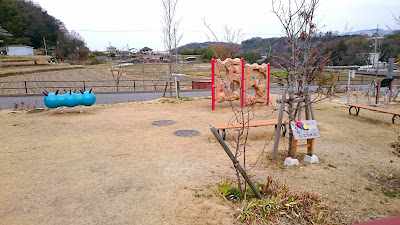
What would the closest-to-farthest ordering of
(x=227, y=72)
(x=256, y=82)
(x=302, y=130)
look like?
1. (x=302, y=130)
2. (x=227, y=72)
3. (x=256, y=82)

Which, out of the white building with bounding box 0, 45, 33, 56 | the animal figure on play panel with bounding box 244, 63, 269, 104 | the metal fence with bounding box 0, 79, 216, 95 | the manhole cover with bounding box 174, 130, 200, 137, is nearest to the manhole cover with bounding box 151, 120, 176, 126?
the manhole cover with bounding box 174, 130, 200, 137

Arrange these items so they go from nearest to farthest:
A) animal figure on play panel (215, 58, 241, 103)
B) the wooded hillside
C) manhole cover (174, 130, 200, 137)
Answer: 1. manhole cover (174, 130, 200, 137)
2. animal figure on play panel (215, 58, 241, 103)
3. the wooded hillside

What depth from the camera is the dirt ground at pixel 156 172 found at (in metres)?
3.32

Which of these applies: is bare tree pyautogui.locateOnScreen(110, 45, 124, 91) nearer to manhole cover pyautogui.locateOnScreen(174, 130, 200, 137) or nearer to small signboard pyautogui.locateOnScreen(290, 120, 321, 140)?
manhole cover pyautogui.locateOnScreen(174, 130, 200, 137)

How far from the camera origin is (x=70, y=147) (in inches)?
237

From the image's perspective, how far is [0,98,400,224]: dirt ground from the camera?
10.9 feet

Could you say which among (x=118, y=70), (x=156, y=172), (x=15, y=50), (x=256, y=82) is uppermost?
(x=15, y=50)

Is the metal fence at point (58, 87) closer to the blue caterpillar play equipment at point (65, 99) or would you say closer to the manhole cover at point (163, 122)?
the blue caterpillar play equipment at point (65, 99)

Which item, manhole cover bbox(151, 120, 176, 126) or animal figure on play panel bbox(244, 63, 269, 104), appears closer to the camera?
manhole cover bbox(151, 120, 176, 126)

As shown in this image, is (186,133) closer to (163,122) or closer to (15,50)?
(163,122)

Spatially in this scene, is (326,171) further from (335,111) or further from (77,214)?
(335,111)

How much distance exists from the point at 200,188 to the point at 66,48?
2565 inches

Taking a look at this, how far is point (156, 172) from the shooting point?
454cm

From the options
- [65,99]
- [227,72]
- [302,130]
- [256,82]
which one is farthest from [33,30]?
[302,130]
